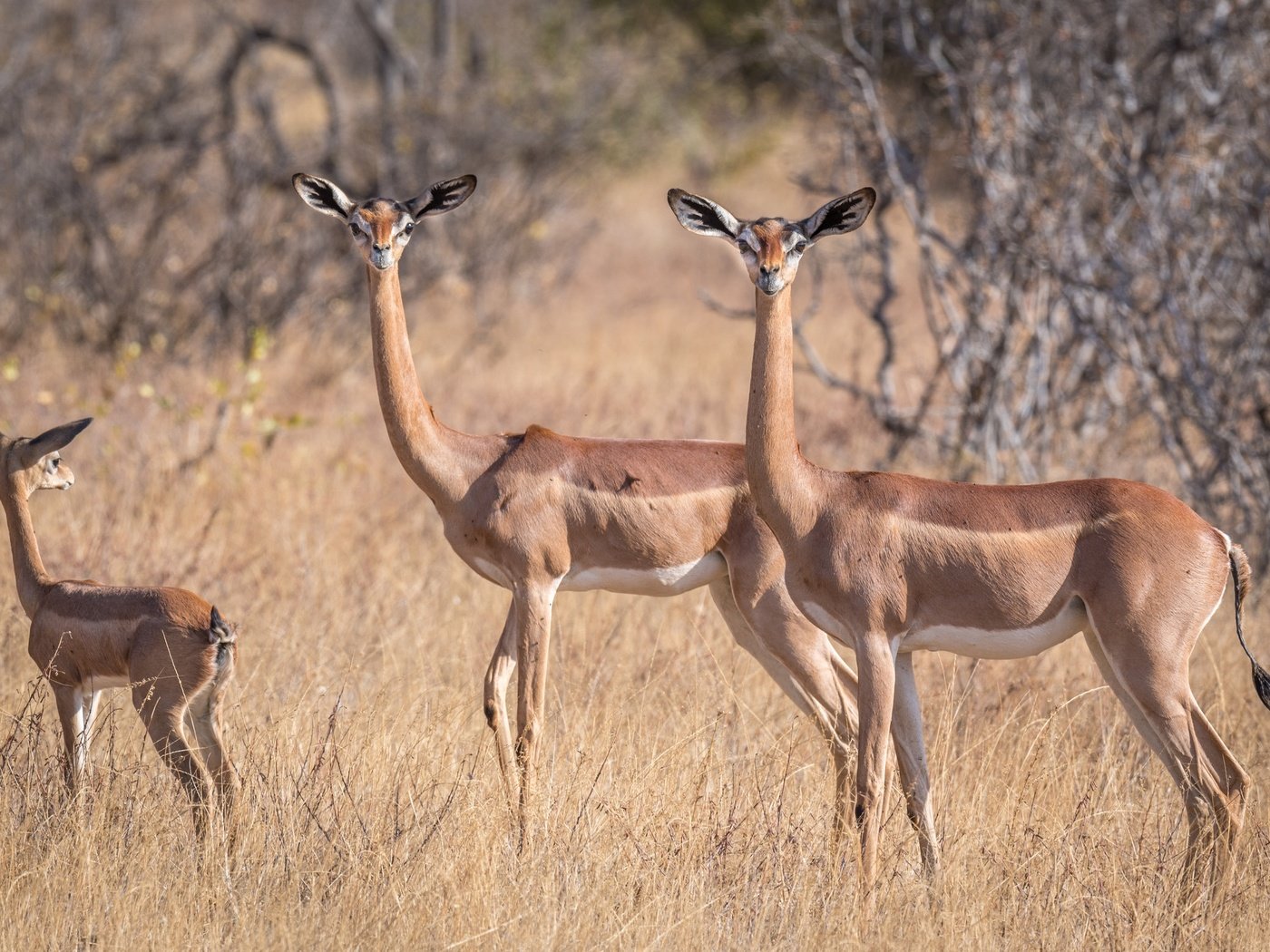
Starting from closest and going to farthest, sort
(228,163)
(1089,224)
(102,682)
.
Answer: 1. (102,682)
2. (1089,224)
3. (228,163)

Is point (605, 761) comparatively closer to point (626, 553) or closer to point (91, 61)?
point (626, 553)

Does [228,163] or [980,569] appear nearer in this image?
[980,569]

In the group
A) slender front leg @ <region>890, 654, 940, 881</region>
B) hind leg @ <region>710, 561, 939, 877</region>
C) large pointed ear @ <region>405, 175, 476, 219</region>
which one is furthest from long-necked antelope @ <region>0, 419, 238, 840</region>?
slender front leg @ <region>890, 654, 940, 881</region>

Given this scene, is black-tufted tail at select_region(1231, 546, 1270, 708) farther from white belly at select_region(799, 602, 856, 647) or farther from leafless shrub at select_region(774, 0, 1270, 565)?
leafless shrub at select_region(774, 0, 1270, 565)

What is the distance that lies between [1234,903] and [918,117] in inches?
232

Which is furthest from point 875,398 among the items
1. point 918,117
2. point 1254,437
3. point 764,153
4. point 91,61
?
point 764,153

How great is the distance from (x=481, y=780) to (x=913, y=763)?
130cm

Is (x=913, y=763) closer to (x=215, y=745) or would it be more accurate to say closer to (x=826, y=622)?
(x=826, y=622)

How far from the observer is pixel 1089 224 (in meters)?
9.01

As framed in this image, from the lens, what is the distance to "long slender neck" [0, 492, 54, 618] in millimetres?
4613

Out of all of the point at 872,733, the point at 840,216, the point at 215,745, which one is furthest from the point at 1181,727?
the point at 215,745

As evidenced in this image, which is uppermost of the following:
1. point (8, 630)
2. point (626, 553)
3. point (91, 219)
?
point (91, 219)

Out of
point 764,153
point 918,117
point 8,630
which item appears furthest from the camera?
point 764,153

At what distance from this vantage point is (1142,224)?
299 inches
